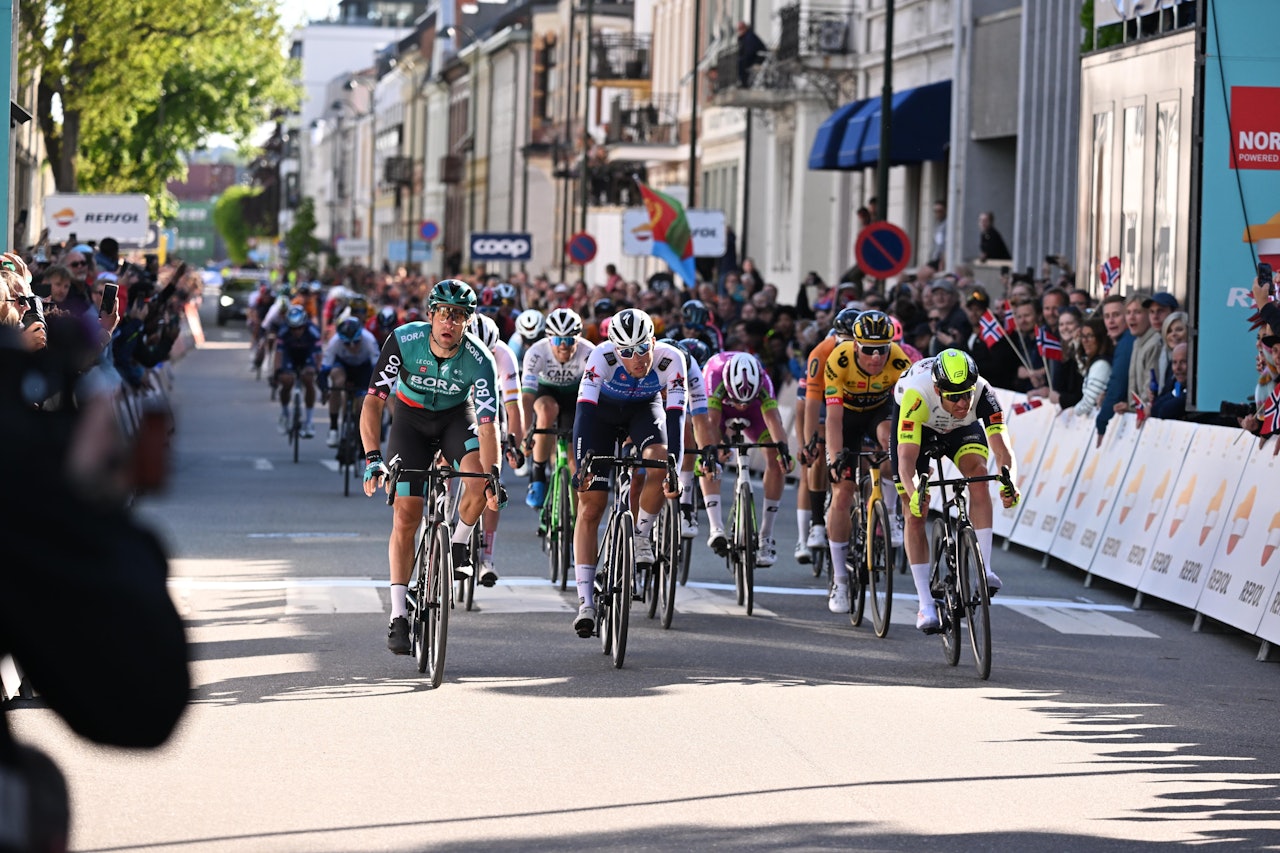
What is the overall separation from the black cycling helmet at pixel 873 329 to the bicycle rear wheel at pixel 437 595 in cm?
350

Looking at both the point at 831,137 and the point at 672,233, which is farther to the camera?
the point at 831,137

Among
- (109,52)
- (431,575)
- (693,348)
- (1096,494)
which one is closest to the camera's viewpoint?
(431,575)

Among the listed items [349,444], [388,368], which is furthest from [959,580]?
[349,444]

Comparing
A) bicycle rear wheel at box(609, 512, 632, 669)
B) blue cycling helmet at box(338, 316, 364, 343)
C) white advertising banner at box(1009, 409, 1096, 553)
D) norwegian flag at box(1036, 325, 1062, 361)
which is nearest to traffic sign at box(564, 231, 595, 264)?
blue cycling helmet at box(338, 316, 364, 343)

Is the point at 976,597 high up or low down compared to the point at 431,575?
down

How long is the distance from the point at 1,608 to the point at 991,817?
17.2 ft

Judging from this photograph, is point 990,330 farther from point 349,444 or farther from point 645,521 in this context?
point 645,521

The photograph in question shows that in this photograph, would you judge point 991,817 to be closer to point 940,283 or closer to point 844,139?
point 940,283

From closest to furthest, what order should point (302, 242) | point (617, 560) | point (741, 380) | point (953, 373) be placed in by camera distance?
point (617, 560) → point (953, 373) → point (741, 380) → point (302, 242)

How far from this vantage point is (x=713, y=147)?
52906 millimetres

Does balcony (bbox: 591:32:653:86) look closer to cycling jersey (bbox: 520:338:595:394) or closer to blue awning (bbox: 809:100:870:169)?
blue awning (bbox: 809:100:870:169)

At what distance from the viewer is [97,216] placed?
115ft

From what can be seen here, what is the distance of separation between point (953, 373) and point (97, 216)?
25.8 metres

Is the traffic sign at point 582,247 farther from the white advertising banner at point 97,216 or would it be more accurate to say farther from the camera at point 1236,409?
the camera at point 1236,409
